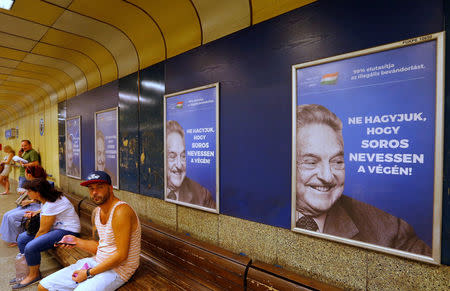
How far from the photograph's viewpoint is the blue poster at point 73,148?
607 centimetres

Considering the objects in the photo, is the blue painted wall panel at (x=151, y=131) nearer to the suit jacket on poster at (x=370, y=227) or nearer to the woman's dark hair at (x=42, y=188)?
the woman's dark hair at (x=42, y=188)

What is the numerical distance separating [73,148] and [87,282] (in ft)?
17.9

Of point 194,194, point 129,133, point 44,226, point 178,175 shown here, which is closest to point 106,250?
point 194,194

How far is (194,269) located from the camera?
102 inches

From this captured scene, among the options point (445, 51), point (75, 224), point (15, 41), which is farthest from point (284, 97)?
point (15, 41)

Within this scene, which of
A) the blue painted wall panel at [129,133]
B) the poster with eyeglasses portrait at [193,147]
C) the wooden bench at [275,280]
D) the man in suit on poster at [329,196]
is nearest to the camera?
the man in suit on poster at [329,196]

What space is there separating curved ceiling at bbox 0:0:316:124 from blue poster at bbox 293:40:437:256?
0.92 metres

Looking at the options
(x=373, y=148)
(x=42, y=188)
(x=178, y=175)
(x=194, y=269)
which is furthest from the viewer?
(x=178, y=175)

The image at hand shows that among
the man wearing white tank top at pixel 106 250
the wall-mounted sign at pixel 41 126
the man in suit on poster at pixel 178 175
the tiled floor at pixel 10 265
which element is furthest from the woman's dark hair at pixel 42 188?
the wall-mounted sign at pixel 41 126

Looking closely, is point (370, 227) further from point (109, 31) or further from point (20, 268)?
point (20, 268)

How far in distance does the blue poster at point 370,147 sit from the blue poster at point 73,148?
6170 millimetres

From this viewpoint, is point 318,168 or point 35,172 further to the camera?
point 35,172

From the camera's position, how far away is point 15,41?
4508mm

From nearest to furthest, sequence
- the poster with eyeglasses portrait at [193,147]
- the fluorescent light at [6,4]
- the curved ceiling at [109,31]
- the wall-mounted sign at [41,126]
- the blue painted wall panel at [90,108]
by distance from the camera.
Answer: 1. the curved ceiling at [109,31]
2. the poster with eyeglasses portrait at [193,147]
3. the fluorescent light at [6,4]
4. the blue painted wall panel at [90,108]
5. the wall-mounted sign at [41,126]
